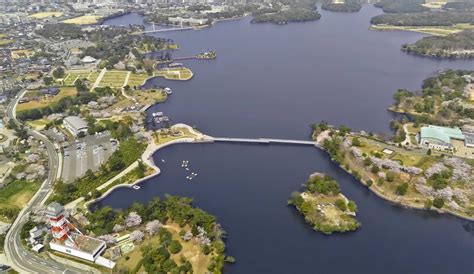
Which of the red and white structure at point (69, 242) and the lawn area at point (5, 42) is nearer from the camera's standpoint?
the red and white structure at point (69, 242)

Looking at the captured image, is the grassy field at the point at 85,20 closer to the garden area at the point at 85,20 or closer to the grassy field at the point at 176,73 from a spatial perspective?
the garden area at the point at 85,20

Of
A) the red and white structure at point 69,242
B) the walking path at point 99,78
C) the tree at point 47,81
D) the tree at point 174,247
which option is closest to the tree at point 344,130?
the tree at point 174,247

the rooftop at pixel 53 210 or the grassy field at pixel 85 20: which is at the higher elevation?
the grassy field at pixel 85 20

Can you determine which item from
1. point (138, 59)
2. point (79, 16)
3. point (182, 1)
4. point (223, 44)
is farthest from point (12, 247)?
point (182, 1)

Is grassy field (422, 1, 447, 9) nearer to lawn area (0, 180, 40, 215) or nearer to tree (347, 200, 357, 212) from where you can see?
tree (347, 200, 357, 212)

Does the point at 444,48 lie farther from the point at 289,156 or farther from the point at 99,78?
the point at 99,78

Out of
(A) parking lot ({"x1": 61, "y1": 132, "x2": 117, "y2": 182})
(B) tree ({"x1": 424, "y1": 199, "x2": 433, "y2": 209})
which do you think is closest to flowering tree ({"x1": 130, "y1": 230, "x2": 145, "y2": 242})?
(A) parking lot ({"x1": 61, "y1": 132, "x2": 117, "y2": 182})

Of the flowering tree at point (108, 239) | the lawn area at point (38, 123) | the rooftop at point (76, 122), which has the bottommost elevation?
the flowering tree at point (108, 239)
